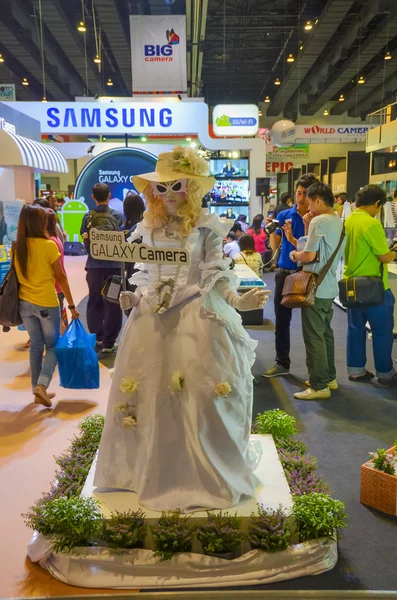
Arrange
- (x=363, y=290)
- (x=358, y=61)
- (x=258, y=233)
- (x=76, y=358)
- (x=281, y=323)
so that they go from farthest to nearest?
1. (x=358, y=61)
2. (x=258, y=233)
3. (x=281, y=323)
4. (x=363, y=290)
5. (x=76, y=358)

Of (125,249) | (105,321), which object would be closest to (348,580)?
(125,249)

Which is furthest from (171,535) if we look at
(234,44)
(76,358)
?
(234,44)

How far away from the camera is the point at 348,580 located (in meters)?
2.39

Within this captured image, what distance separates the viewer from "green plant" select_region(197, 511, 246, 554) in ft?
7.77

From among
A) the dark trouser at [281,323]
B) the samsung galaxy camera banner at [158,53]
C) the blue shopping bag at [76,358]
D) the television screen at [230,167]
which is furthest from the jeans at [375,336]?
the television screen at [230,167]

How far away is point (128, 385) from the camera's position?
255 cm

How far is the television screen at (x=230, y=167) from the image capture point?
1279 cm

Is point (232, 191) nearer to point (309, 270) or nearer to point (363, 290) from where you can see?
point (363, 290)

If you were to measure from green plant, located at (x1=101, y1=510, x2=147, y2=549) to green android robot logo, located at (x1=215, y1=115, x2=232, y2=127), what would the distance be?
900 centimetres

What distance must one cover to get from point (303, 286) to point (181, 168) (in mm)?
1820

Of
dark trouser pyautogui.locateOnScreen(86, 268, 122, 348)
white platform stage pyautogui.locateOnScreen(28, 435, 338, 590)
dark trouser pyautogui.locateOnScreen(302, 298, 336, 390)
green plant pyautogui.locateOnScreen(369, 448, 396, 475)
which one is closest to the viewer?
white platform stage pyautogui.locateOnScreen(28, 435, 338, 590)

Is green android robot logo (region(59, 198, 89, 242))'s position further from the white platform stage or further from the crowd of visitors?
the white platform stage

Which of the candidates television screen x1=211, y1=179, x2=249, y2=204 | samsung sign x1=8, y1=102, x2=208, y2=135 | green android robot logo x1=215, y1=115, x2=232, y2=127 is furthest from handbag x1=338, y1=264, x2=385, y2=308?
television screen x1=211, y1=179, x2=249, y2=204

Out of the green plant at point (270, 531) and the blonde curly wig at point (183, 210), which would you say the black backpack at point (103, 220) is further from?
the green plant at point (270, 531)
